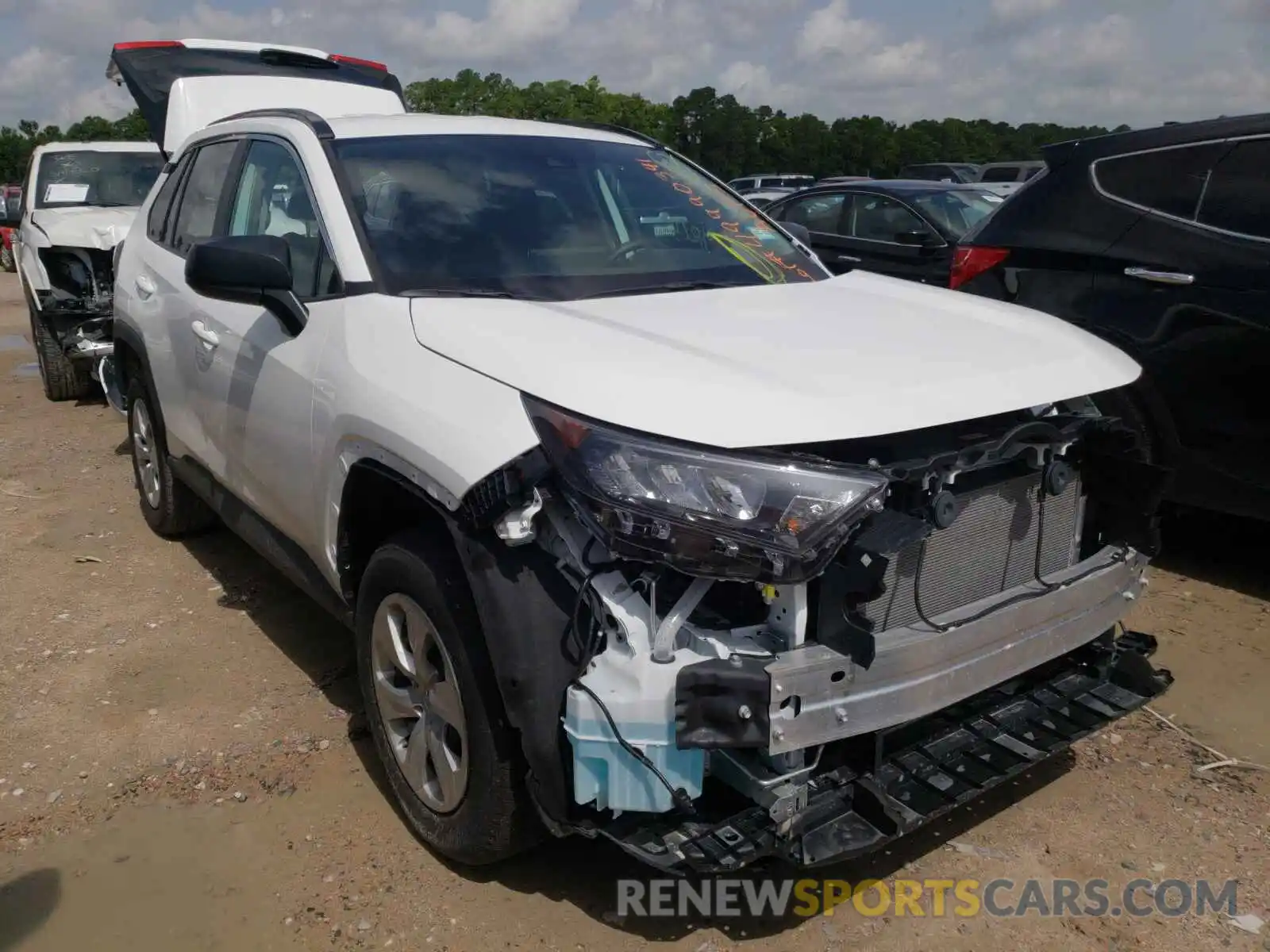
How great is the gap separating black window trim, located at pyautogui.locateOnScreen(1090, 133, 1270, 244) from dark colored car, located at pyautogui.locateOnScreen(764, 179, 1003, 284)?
10.2ft

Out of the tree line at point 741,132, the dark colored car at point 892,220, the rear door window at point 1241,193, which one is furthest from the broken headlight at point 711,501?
the tree line at point 741,132

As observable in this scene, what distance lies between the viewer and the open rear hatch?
6.13m

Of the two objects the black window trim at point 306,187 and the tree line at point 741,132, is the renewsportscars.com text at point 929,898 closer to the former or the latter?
the black window trim at point 306,187

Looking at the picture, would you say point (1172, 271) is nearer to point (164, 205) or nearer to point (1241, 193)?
point (1241, 193)

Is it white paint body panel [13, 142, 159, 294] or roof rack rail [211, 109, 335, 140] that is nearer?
roof rack rail [211, 109, 335, 140]

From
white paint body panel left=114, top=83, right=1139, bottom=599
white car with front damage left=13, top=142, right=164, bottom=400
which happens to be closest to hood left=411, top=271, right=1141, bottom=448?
white paint body panel left=114, top=83, right=1139, bottom=599

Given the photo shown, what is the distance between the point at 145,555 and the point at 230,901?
2.86 metres

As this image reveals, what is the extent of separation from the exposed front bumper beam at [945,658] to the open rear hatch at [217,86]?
15.6ft

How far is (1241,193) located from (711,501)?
323 cm

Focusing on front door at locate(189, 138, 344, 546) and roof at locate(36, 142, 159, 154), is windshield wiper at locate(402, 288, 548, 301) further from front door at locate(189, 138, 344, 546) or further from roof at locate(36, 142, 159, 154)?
roof at locate(36, 142, 159, 154)

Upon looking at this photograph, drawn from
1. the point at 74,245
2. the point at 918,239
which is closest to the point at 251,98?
the point at 74,245

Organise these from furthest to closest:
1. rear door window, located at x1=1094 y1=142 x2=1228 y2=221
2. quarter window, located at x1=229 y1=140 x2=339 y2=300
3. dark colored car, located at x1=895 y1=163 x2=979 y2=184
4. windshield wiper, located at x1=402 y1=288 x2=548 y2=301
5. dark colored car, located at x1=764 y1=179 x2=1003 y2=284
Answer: dark colored car, located at x1=895 y1=163 x2=979 y2=184 → dark colored car, located at x1=764 y1=179 x2=1003 y2=284 → rear door window, located at x1=1094 y1=142 x2=1228 y2=221 → quarter window, located at x1=229 y1=140 x2=339 y2=300 → windshield wiper, located at x1=402 y1=288 x2=548 y2=301

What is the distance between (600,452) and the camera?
2148mm

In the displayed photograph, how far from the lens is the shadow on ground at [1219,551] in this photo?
4.61 m
